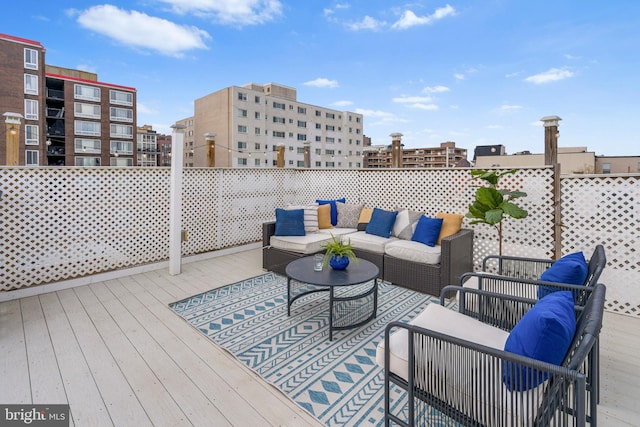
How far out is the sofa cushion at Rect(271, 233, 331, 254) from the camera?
177 inches

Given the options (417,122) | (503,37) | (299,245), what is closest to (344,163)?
(417,122)

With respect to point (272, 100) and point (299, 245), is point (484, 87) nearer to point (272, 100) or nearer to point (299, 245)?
point (299, 245)

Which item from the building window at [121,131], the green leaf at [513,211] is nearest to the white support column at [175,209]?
the green leaf at [513,211]

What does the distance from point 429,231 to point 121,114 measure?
34.1 meters

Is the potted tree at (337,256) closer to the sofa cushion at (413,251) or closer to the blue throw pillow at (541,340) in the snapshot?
the sofa cushion at (413,251)

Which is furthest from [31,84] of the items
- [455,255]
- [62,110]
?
[455,255]

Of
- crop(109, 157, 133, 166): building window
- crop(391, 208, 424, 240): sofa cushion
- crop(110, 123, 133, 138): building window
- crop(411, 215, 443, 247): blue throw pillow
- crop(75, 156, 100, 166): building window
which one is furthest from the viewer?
crop(109, 157, 133, 166): building window

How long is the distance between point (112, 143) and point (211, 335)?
3387 cm

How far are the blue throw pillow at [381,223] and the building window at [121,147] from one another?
108ft

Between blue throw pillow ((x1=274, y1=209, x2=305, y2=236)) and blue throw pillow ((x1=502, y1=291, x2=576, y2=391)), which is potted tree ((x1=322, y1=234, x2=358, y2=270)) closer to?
blue throw pillow ((x1=274, y1=209, x2=305, y2=236))

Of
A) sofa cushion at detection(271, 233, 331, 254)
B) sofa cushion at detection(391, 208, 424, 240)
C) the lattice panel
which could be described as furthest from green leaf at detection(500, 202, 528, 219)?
sofa cushion at detection(271, 233, 331, 254)

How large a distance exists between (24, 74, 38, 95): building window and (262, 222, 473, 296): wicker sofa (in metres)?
28.5

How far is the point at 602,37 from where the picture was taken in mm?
8141

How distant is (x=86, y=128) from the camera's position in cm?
2884
